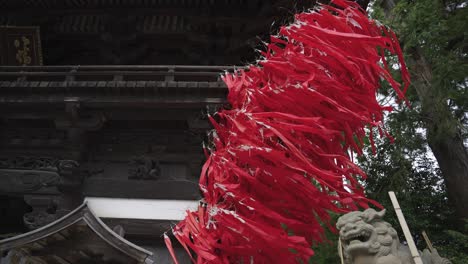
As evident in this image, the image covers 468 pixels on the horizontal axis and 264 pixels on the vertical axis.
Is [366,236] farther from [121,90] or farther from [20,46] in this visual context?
[20,46]

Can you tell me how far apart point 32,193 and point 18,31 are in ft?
8.69

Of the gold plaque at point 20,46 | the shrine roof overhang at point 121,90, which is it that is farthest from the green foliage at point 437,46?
the gold plaque at point 20,46

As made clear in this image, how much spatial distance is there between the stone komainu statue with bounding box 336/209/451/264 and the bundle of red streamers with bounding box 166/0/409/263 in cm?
13

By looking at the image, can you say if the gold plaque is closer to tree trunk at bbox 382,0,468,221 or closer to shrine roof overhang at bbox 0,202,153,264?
shrine roof overhang at bbox 0,202,153,264

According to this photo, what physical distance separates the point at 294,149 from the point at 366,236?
95 centimetres

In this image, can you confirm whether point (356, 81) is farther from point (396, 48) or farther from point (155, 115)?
point (155, 115)

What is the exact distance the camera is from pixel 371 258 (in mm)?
3002

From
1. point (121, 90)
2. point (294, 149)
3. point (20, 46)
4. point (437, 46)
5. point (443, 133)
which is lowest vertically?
point (294, 149)

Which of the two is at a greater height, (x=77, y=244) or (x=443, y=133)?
(x=443, y=133)

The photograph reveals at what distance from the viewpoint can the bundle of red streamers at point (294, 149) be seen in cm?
294

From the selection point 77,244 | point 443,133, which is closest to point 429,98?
point 443,133

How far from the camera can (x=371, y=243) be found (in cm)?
304

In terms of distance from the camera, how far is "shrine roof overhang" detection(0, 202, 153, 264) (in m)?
4.01

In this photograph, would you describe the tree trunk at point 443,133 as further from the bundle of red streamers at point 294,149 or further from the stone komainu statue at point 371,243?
the stone komainu statue at point 371,243
